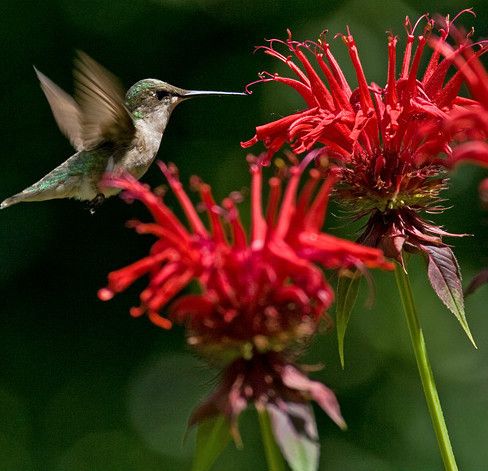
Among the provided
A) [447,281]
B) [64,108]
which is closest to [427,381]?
[447,281]

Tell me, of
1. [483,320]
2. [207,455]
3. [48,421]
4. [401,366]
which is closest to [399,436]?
[401,366]

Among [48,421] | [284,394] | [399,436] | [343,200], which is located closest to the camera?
[284,394]

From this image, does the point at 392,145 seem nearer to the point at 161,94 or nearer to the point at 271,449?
the point at 271,449

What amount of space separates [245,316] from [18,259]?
2693 mm

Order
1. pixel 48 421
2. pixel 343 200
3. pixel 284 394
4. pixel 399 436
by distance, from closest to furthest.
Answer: pixel 284 394 → pixel 343 200 → pixel 399 436 → pixel 48 421

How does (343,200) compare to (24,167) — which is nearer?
(343,200)

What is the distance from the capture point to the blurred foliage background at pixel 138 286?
338 centimetres

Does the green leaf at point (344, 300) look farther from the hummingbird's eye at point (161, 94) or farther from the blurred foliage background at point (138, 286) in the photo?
the blurred foliage background at point (138, 286)

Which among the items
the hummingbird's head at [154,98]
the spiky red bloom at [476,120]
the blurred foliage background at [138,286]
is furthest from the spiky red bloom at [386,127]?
the blurred foliage background at [138,286]

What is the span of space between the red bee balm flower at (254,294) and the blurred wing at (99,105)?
2.30ft

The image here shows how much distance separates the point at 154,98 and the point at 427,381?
1104 millimetres

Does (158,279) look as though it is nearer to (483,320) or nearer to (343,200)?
(343,200)

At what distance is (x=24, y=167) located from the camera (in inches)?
147

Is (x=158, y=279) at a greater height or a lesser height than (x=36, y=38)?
greater
